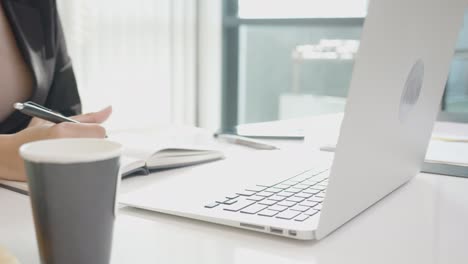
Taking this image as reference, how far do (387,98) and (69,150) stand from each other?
35 centimetres

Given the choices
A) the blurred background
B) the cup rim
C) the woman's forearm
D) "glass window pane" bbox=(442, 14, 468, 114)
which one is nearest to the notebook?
the woman's forearm

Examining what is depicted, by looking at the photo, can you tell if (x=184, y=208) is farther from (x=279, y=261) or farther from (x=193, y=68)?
(x=193, y=68)

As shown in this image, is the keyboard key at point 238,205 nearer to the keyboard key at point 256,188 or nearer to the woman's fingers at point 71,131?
the keyboard key at point 256,188

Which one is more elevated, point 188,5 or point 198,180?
point 188,5

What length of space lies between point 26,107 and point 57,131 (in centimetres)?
6

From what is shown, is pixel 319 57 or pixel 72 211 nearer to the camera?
pixel 72 211

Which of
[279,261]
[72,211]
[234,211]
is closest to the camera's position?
[72,211]

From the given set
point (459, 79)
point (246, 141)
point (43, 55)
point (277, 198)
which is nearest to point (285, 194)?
point (277, 198)

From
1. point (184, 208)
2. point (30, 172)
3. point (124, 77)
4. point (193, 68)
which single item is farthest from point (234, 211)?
point (193, 68)

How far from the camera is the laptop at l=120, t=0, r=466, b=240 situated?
561 mm

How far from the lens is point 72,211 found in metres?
0.44

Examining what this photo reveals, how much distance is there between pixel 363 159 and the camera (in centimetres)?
62

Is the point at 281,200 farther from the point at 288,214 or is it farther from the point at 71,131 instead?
the point at 71,131

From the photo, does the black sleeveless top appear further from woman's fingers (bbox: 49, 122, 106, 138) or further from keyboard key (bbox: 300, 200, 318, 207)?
keyboard key (bbox: 300, 200, 318, 207)
